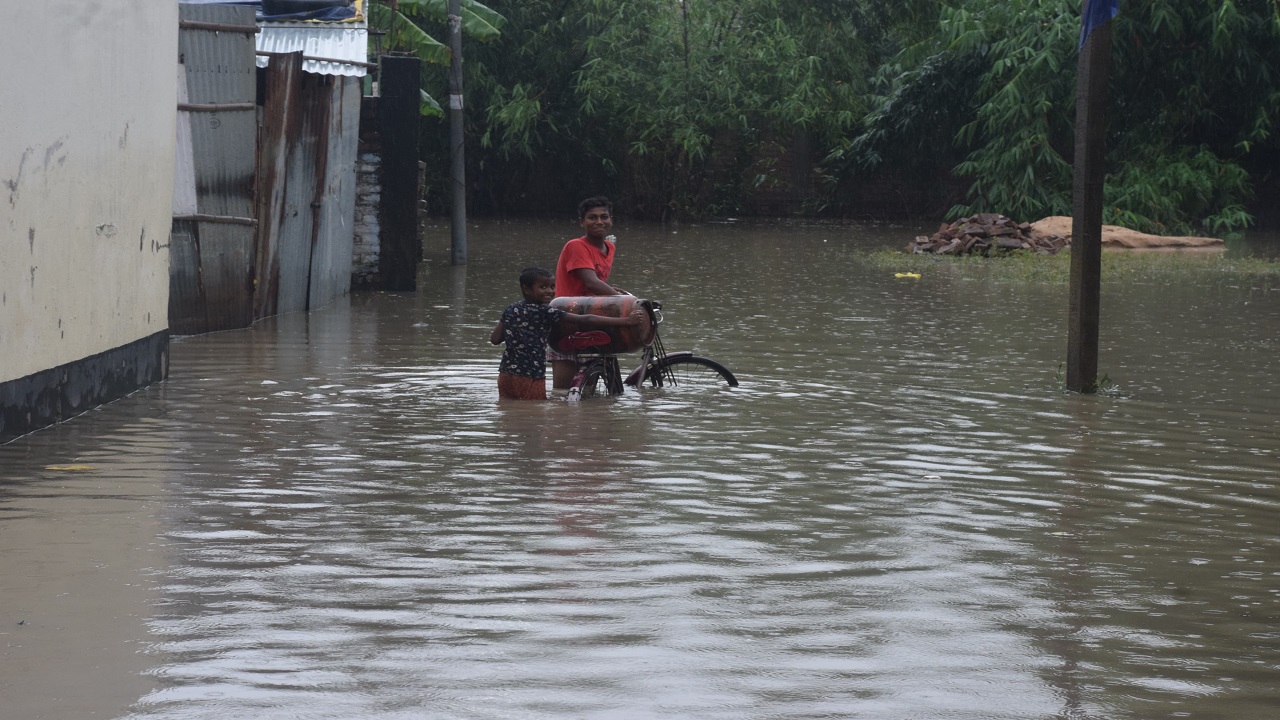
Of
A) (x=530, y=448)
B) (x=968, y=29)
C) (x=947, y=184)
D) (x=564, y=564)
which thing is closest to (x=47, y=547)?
(x=564, y=564)

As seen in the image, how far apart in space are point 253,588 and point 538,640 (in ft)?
3.62

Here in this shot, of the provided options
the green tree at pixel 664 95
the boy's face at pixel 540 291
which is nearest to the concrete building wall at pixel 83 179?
the boy's face at pixel 540 291

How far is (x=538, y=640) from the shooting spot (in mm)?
4570

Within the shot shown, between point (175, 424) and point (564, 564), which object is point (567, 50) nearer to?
point (175, 424)

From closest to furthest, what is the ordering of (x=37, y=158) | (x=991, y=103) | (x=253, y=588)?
(x=253, y=588) < (x=37, y=158) < (x=991, y=103)

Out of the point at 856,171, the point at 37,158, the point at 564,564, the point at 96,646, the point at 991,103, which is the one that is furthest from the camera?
the point at 856,171

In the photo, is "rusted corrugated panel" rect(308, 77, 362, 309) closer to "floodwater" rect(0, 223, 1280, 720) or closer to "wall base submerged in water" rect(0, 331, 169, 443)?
"floodwater" rect(0, 223, 1280, 720)

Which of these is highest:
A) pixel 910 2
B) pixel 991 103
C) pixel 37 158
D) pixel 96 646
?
pixel 910 2

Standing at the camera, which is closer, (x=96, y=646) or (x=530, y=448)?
(x=96, y=646)

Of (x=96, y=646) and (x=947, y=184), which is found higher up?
(x=947, y=184)


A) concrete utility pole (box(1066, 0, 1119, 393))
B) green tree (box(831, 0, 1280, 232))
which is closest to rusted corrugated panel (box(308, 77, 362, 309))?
concrete utility pole (box(1066, 0, 1119, 393))

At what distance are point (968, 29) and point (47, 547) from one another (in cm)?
2849

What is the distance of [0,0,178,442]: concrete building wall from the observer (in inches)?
298

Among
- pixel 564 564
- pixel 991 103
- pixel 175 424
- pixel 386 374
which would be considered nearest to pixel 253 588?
pixel 564 564
